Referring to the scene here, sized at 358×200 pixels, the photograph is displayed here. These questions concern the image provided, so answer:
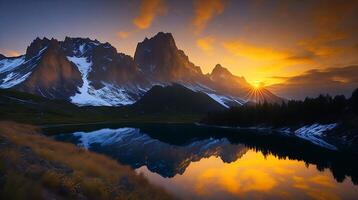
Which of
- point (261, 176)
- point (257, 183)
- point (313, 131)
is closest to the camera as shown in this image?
point (257, 183)

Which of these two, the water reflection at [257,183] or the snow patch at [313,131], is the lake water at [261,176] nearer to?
the water reflection at [257,183]

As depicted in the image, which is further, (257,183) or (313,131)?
(313,131)

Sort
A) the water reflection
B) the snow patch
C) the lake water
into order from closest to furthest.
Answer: the water reflection → the lake water → the snow patch

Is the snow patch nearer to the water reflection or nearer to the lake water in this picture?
the lake water

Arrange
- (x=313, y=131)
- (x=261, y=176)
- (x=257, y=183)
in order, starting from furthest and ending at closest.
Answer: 1. (x=313, y=131)
2. (x=261, y=176)
3. (x=257, y=183)

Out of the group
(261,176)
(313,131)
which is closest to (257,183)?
(261,176)

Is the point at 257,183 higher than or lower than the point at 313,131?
lower

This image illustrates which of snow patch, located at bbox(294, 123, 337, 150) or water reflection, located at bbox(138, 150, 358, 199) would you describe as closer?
water reflection, located at bbox(138, 150, 358, 199)

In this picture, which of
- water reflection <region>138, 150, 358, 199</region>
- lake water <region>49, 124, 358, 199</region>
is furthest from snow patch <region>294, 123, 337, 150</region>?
water reflection <region>138, 150, 358, 199</region>

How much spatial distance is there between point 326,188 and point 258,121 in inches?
5671

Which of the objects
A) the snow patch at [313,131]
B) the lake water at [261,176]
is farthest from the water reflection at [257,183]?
the snow patch at [313,131]

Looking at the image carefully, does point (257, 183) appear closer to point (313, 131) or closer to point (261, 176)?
point (261, 176)

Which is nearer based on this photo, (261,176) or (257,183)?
(257,183)

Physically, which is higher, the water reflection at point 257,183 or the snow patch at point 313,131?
the snow patch at point 313,131
